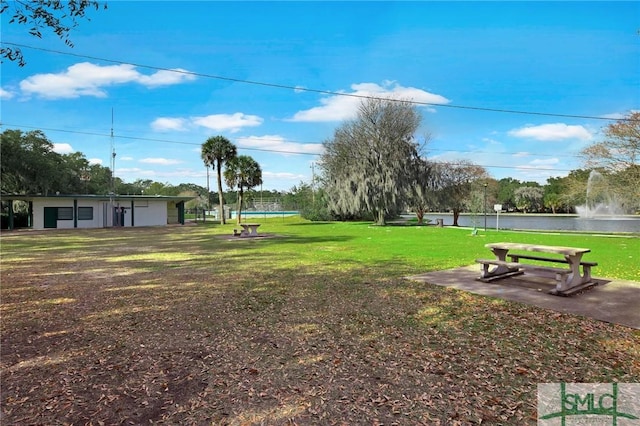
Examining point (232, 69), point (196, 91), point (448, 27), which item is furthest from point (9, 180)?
point (448, 27)

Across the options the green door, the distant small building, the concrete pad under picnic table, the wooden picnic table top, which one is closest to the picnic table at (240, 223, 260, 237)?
the concrete pad under picnic table

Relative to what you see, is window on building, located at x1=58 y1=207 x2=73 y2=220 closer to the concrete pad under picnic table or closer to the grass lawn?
the grass lawn

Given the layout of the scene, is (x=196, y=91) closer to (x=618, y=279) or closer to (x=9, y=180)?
(x=618, y=279)

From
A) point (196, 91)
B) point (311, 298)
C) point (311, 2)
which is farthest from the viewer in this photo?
point (196, 91)

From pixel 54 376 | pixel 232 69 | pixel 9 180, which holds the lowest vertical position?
pixel 54 376

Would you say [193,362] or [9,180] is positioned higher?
[9,180]

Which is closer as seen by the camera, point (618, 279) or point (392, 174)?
point (618, 279)

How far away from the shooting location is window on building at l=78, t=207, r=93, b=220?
2762 cm

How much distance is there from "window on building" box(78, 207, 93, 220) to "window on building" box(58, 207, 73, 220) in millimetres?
617

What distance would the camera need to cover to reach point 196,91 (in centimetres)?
2003

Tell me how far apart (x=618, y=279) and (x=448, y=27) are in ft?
29.2

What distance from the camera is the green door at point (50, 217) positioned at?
26.1m

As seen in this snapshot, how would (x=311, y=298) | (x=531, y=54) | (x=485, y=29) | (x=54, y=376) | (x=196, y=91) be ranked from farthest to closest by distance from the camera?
1. (x=196, y=91)
2. (x=531, y=54)
3. (x=485, y=29)
4. (x=311, y=298)
5. (x=54, y=376)

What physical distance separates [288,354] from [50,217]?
1190 inches
